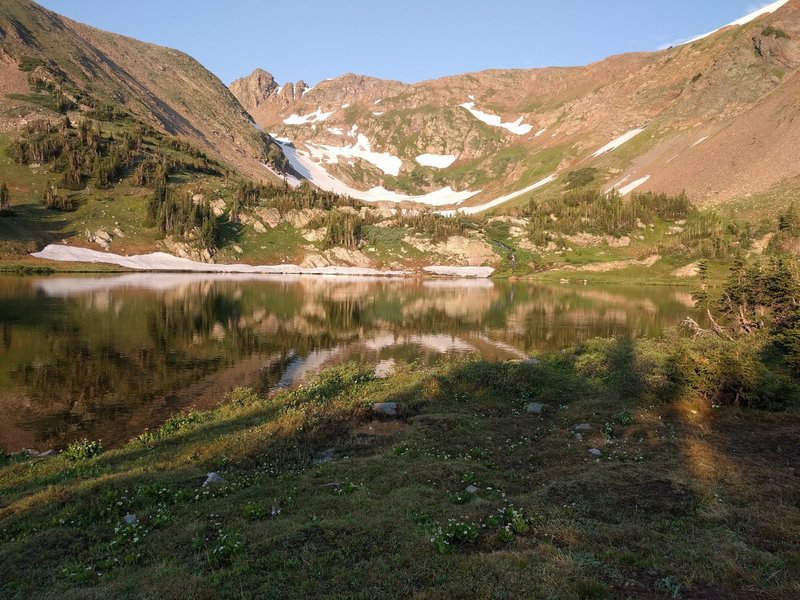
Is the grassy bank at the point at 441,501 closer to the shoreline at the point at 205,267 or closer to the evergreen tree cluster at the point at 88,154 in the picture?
the shoreline at the point at 205,267

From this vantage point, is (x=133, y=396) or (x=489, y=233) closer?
(x=133, y=396)

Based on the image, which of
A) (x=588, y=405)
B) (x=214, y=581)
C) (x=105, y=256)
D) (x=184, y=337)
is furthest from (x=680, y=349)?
(x=105, y=256)

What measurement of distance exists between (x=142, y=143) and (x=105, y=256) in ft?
257

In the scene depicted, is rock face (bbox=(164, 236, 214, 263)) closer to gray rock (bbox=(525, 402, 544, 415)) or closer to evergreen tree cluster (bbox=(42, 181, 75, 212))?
evergreen tree cluster (bbox=(42, 181, 75, 212))

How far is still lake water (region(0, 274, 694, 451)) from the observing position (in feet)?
89.6

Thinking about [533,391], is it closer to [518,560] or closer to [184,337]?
[518,560]

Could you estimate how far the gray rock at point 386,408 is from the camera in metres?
23.7

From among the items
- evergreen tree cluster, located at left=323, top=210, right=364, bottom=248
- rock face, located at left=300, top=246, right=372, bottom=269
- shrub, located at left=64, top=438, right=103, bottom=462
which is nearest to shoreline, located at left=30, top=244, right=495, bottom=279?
rock face, located at left=300, top=246, right=372, bottom=269

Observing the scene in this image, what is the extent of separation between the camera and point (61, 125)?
166500 mm

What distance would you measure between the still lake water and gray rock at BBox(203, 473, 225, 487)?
10.6 m

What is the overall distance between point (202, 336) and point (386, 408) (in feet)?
95.8

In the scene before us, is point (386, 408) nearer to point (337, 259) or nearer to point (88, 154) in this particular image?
point (337, 259)

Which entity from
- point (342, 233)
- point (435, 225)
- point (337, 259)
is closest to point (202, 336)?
point (337, 259)

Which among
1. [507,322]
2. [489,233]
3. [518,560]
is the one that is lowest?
[507,322]
